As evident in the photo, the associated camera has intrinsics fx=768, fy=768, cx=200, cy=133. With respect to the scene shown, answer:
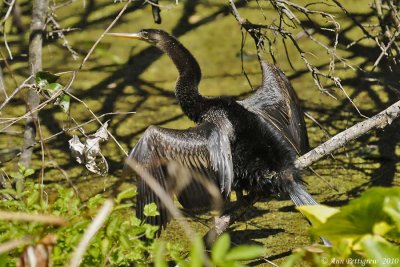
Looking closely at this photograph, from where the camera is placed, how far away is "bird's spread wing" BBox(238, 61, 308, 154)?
457 centimetres

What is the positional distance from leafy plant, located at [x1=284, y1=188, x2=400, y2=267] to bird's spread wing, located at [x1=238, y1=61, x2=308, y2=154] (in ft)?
9.39

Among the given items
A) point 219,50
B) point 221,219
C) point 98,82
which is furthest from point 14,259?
point 219,50

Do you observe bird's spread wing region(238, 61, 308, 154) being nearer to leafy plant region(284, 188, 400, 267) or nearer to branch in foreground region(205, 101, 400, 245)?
branch in foreground region(205, 101, 400, 245)

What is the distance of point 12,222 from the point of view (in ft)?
5.95

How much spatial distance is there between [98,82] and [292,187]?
2.80m

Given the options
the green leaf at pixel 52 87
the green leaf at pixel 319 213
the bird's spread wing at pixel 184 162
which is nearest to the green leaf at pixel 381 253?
the green leaf at pixel 319 213

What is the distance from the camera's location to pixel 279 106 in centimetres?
475

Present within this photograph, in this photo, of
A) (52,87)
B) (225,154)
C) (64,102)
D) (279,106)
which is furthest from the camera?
(279,106)

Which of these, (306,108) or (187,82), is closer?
(187,82)

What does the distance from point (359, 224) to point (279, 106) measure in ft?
10.7

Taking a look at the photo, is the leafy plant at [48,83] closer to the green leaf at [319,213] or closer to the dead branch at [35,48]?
the dead branch at [35,48]

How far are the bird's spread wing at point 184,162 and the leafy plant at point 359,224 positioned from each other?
2290mm

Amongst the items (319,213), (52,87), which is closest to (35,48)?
(52,87)

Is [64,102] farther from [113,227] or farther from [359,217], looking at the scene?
[359,217]
